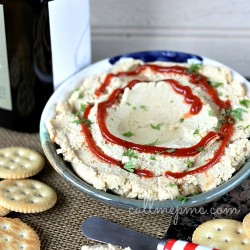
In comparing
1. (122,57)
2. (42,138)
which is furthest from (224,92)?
(42,138)

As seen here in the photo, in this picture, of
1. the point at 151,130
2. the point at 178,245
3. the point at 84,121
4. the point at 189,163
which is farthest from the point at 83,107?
the point at 178,245

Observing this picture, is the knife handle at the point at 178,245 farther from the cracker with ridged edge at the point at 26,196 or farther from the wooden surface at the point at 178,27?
the wooden surface at the point at 178,27

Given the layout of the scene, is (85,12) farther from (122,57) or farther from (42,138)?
(42,138)

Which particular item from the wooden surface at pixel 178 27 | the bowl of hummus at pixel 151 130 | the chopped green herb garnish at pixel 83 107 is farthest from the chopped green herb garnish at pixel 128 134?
the wooden surface at pixel 178 27

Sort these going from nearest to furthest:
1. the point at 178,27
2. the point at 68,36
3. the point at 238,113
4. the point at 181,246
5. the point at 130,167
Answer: the point at 181,246 < the point at 130,167 < the point at 238,113 < the point at 68,36 < the point at 178,27

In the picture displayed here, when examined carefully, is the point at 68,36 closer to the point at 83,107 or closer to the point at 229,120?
the point at 83,107
